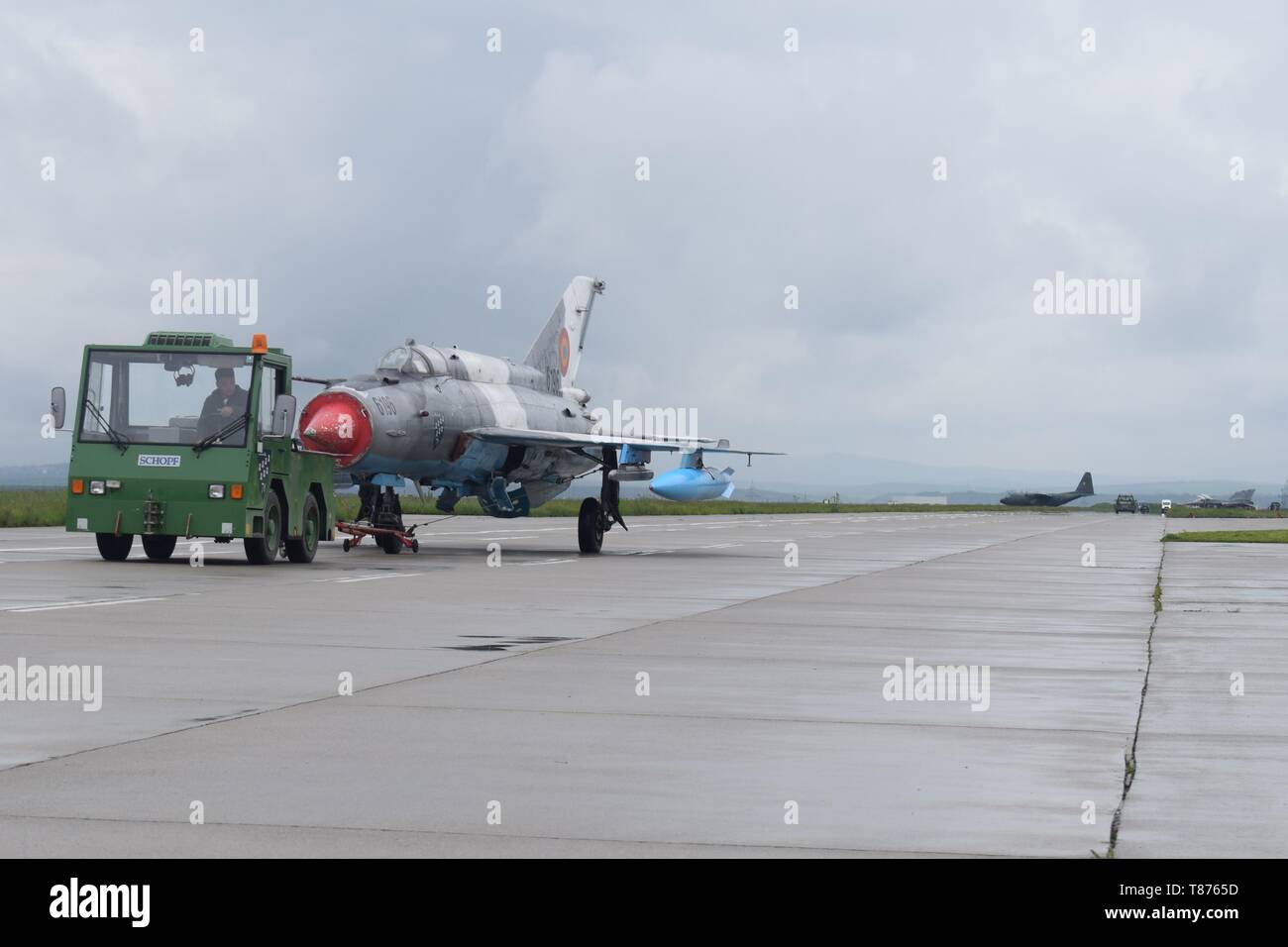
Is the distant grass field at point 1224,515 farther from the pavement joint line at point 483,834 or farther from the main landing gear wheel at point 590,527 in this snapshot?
the pavement joint line at point 483,834

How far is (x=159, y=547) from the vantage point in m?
24.5

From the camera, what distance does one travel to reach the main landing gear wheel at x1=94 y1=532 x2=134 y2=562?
2409cm

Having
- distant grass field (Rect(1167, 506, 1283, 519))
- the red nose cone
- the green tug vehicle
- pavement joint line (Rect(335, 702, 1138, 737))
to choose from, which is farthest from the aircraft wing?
distant grass field (Rect(1167, 506, 1283, 519))

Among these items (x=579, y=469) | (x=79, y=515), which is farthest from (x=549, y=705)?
(x=579, y=469)

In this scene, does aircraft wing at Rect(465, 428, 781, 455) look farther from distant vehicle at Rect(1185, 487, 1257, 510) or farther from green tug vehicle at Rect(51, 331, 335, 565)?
distant vehicle at Rect(1185, 487, 1257, 510)

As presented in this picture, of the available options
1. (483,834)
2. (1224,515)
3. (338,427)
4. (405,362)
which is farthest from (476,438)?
(1224,515)

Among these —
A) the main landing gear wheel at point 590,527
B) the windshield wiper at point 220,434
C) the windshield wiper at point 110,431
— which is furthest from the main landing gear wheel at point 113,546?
the main landing gear wheel at point 590,527

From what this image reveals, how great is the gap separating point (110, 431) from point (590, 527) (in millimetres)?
10291

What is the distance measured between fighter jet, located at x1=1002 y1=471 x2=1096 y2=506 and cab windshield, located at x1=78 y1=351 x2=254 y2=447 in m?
151

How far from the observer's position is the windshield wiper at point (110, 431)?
2320cm

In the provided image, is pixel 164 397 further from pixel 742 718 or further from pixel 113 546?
pixel 742 718
